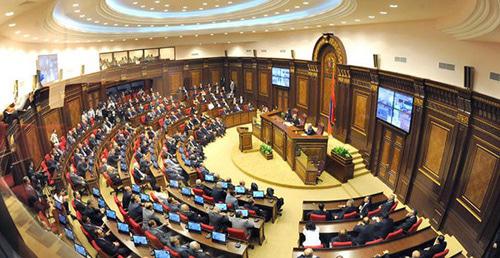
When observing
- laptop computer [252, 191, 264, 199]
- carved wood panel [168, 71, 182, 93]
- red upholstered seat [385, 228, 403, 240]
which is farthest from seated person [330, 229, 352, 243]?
carved wood panel [168, 71, 182, 93]

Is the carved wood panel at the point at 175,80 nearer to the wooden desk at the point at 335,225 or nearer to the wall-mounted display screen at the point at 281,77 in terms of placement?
the wall-mounted display screen at the point at 281,77

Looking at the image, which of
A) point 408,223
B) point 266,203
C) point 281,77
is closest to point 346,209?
point 408,223

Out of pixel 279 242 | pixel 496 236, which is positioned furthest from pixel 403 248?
pixel 279 242

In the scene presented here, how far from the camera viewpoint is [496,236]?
257 inches

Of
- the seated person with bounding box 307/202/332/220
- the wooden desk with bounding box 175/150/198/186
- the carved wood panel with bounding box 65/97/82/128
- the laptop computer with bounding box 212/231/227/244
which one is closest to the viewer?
the laptop computer with bounding box 212/231/227/244

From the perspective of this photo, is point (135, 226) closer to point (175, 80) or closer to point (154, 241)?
point (154, 241)

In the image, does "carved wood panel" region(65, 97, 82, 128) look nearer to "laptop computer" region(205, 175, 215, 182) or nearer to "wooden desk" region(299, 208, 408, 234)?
"laptop computer" region(205, 175, 215, 182)

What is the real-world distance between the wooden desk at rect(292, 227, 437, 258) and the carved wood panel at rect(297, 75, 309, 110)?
1062cm

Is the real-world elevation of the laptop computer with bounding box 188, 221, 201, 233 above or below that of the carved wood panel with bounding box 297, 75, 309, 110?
below

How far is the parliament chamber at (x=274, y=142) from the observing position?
6363 millimetres

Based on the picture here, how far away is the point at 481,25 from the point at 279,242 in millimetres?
6027

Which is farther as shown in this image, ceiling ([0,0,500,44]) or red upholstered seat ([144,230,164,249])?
red upholstered seat ([144,230,164,249])

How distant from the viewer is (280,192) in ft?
35.4

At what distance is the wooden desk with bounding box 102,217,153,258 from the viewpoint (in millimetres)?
6211
